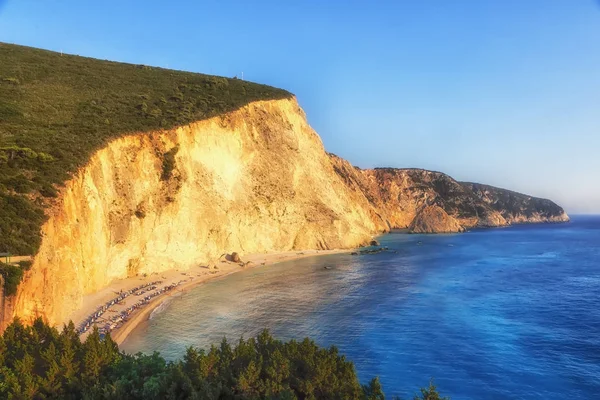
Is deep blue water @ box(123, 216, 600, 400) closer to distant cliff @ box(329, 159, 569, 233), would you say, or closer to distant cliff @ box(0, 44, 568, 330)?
distant cliff @ box(0, 44, 568, 330)

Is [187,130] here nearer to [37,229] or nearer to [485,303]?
[37,229]

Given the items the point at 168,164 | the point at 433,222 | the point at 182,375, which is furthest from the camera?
the point at 433,222

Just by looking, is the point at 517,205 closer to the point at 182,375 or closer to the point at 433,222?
the point at 433,222

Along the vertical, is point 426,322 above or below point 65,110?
below

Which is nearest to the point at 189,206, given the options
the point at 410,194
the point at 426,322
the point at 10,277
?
the point at 10,277

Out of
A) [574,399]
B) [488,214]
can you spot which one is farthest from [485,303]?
[488,214]
